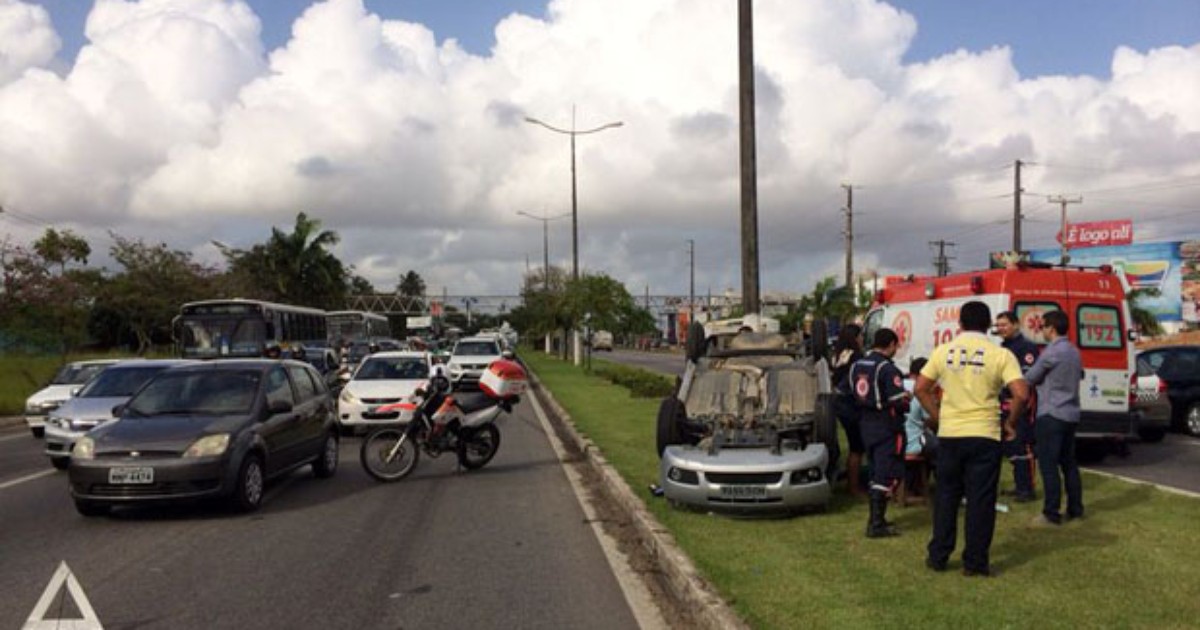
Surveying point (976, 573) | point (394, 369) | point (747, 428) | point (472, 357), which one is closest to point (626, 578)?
point (976, 573)

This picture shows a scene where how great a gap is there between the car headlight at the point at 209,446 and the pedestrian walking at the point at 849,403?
570 cm

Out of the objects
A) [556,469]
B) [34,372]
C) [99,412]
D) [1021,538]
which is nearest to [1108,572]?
[1021,538]

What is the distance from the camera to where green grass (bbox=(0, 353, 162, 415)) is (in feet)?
80.7

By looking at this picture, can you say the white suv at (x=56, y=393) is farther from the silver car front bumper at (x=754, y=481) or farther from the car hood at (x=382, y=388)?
the silver car front bumper at (x=754, y=481)

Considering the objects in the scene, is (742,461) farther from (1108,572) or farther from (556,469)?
(556,469)

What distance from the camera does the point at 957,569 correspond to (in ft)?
22.1

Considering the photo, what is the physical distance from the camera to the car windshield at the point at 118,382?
13.9 m

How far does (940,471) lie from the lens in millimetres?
6734

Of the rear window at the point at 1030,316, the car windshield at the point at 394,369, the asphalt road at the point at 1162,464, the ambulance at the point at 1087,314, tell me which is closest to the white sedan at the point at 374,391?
the car windshield at the point at 394,369

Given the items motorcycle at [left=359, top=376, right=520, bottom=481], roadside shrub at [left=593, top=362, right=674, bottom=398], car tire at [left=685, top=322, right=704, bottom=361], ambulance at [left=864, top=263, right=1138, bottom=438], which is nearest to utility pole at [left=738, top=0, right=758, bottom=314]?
ambulance at [left=864, top=263, right=1138, bottom=438]

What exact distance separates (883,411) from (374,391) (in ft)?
34.6

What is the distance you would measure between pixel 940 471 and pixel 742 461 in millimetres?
2320

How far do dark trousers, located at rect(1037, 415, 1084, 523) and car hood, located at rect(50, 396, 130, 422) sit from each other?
10.7 m

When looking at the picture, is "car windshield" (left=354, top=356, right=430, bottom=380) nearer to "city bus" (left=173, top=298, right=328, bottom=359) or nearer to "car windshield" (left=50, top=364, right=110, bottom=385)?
"car windshield" (left=50, top=364, right=110, bottom=385)
